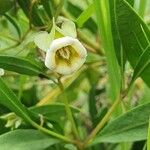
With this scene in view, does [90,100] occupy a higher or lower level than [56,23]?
lower

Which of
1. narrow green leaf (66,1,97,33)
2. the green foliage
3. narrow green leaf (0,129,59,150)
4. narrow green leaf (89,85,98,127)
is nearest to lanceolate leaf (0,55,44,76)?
the green foliage

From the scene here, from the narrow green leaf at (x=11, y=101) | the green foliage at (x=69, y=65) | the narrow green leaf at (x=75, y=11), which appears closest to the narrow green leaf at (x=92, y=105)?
the green foliage at (x=69, y=65)

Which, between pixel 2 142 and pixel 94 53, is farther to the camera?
pixel 94 53

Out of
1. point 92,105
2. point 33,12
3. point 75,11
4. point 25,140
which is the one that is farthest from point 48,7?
point 75,11

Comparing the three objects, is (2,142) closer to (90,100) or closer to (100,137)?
(100,137)

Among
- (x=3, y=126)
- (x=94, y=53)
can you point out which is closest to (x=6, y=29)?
(x=94, y=53)

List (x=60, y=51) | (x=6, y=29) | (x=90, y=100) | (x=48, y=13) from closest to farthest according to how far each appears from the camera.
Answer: (x=60, y=51) → (x=48, y=13) → (x=90, y=100) → (x=6, y=29)

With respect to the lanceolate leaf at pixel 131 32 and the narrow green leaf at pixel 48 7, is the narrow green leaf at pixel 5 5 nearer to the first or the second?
the narrow green leaf at pixel 48 7

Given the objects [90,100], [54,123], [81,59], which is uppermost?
[81,59]
